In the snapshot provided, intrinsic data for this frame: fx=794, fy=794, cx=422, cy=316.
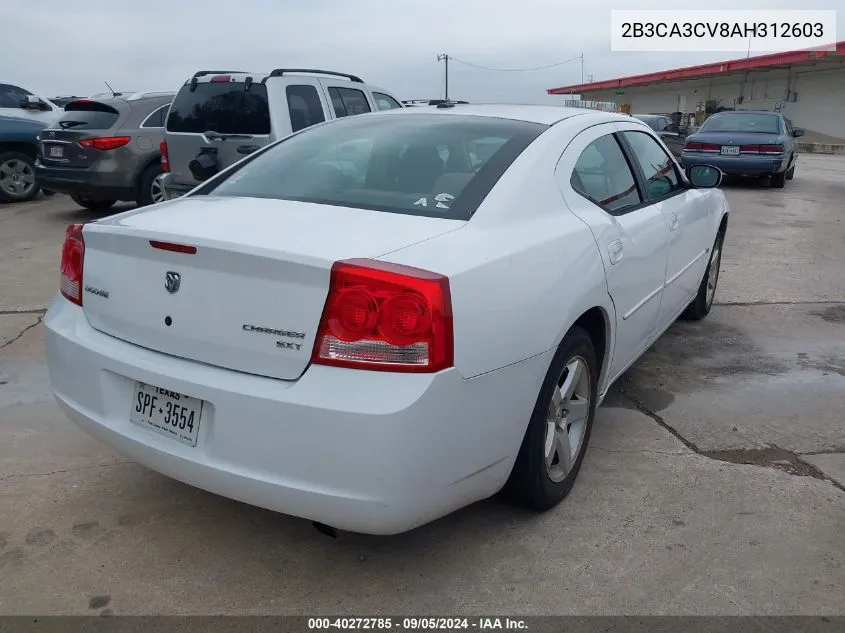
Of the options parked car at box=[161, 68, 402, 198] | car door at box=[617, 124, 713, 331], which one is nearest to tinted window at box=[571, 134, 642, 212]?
car door at box=[617, 124, 713, 331]

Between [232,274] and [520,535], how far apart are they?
1.44m

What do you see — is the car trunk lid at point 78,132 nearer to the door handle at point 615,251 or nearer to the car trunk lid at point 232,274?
the car trunk lid at point 232,274

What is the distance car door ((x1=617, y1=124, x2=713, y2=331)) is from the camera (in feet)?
13.8

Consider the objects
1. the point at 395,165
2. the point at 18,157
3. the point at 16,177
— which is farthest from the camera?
the point at 16,177

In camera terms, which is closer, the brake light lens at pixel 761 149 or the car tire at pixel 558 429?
the car tire at pixel 558 429

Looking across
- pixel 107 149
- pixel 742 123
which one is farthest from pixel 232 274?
pixel 742 123

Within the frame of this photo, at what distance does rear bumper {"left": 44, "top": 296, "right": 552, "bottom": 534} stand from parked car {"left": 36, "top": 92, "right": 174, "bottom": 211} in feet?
25.6

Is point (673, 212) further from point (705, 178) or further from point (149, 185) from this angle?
point (149, 185)

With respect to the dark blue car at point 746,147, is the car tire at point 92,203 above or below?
below

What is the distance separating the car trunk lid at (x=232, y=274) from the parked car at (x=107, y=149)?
7.41m

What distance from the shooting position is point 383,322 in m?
2.31

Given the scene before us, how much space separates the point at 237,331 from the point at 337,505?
610mm

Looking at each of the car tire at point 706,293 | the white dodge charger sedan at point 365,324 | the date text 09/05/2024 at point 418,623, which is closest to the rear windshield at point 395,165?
the white dodge charger sedan at point 365,324

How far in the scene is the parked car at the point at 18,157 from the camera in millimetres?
11484
